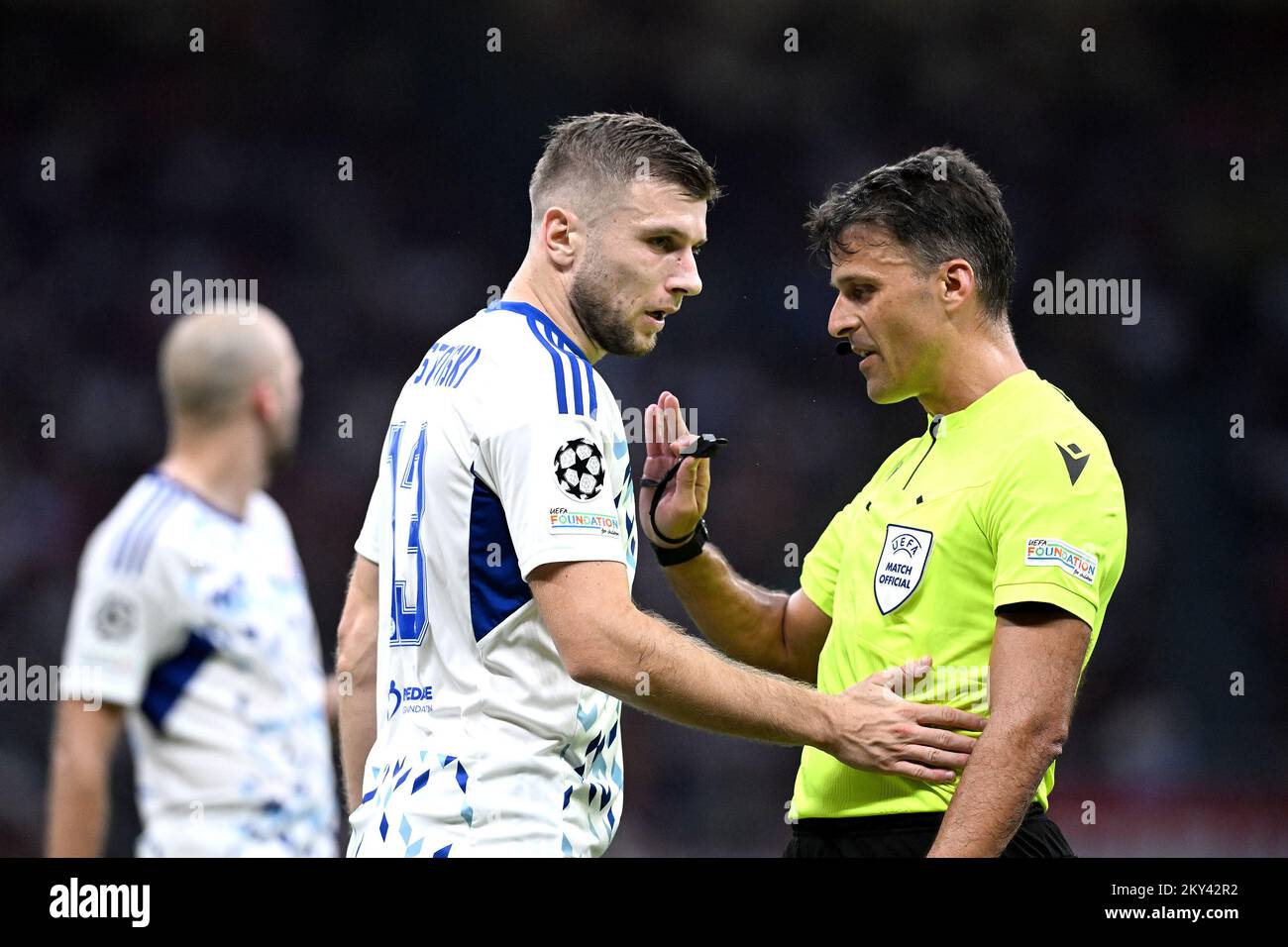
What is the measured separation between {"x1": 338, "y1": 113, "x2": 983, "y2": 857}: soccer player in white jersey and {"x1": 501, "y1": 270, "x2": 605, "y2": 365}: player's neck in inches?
1.9

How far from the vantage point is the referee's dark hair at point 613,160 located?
3.15m

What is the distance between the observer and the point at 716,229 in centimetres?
839

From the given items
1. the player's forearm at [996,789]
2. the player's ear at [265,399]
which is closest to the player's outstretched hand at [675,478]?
the player's ear at [265,399]

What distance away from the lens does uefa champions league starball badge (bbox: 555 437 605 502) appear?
2.72 m

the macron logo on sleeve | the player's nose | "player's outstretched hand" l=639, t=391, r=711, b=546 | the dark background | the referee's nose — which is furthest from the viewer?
the dark background

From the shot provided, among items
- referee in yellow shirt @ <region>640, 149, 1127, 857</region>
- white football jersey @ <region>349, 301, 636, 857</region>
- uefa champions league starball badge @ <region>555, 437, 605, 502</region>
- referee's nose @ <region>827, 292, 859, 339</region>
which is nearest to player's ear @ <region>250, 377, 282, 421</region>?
white football jersey @ <region>349, 301, 636, 857</region>

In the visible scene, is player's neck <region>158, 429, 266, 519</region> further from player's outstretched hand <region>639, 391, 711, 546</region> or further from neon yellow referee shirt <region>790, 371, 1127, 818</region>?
neon yellow referee shirt <region>790, 371, 1127, 818</region>

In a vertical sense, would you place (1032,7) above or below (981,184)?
above

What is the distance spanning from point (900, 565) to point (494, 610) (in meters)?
0.93

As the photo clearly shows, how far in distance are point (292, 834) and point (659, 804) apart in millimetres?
4545

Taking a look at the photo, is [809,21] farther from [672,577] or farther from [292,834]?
[292,834]

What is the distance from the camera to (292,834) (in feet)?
10.2

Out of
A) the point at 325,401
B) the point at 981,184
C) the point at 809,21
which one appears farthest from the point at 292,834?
the point at 809,21

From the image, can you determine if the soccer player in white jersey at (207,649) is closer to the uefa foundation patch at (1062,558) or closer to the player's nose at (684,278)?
the player's nose at (684,278)
